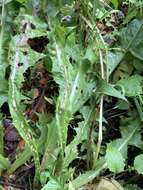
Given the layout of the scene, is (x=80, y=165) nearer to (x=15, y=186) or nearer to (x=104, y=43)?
(x=15, y=186)

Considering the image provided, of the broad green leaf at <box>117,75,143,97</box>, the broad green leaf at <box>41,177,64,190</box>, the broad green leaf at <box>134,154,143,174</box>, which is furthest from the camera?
the broad green leaf at <box>117,75,143,97</box>

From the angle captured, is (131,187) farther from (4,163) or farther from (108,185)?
(4,163)

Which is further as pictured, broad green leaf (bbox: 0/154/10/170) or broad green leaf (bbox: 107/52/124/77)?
broad green leaf (bbox: 107/52/124/77)

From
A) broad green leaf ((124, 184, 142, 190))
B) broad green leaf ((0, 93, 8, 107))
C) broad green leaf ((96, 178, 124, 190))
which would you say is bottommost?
broad green leaf ((124, 184, 142, 190))

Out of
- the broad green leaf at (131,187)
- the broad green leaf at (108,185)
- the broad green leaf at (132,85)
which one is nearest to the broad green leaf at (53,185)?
the broad green leaf at (108,185)

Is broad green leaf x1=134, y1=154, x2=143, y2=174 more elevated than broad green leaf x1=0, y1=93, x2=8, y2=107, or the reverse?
broad green leaf x1=0, y1=93, x2=8, y2=107

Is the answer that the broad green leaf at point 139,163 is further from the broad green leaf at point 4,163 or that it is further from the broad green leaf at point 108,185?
the broad green leaf at point 4,163

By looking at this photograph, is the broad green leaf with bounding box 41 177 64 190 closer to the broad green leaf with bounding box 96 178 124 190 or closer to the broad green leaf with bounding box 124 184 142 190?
the broad green leaf with bounding box 96 178 124 190

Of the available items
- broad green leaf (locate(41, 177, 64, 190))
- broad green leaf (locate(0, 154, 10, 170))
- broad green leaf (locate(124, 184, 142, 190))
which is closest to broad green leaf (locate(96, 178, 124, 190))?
broad green leaf (locate(124, 184, 142, 190))
